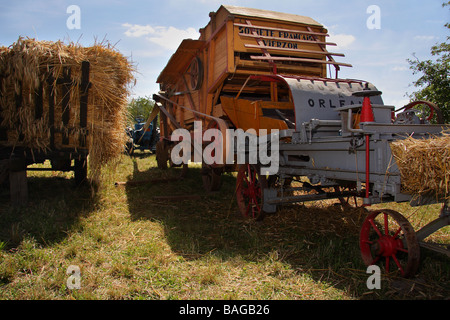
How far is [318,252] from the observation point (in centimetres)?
337

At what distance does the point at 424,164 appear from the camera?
2.42m

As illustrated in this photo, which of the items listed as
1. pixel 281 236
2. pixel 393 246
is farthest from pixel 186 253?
pixel 393 246

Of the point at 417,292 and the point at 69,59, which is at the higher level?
the point at 69,59

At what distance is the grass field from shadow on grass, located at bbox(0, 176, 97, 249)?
0.02 metres

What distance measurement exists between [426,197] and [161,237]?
284 centimetres

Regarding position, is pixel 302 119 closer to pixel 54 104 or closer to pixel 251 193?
pixel 251 193

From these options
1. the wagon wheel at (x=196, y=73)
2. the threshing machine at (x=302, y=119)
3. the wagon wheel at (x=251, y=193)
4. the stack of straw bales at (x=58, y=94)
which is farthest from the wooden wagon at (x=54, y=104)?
the wagon wheel at (x=251, y=193)

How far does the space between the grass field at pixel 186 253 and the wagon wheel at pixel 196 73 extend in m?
2.46

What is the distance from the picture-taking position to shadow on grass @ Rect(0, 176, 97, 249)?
370 centimetres

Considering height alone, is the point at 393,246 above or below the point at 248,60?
below

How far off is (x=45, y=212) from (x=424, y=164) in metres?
4.58

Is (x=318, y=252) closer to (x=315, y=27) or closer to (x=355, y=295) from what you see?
(x=355, y=295)
